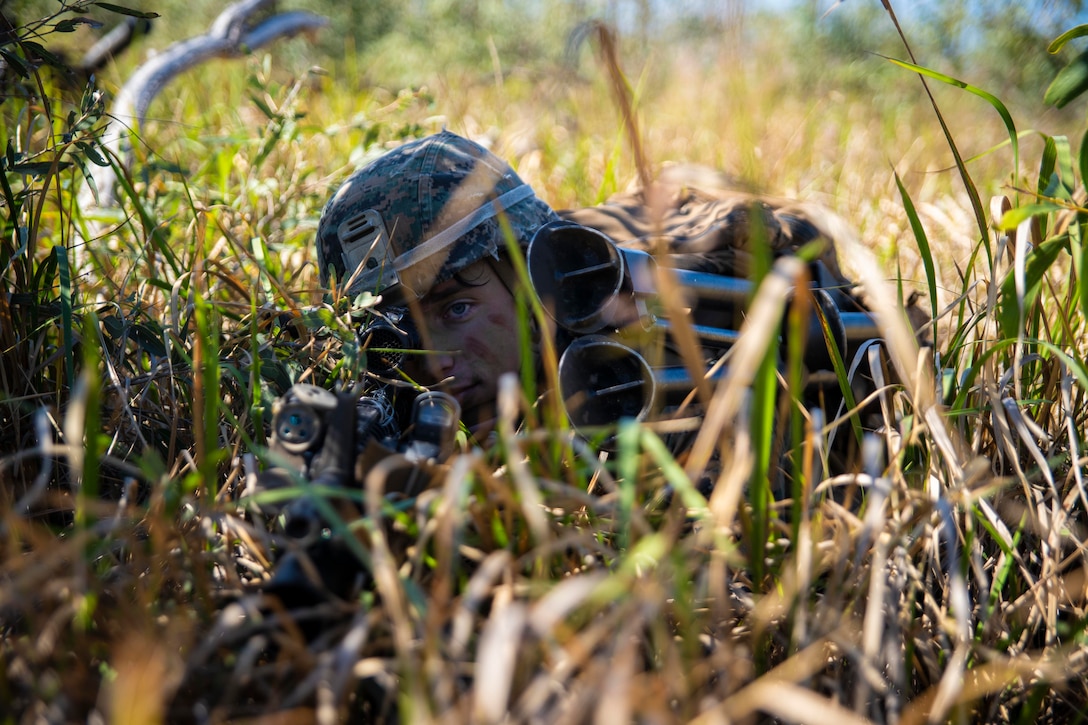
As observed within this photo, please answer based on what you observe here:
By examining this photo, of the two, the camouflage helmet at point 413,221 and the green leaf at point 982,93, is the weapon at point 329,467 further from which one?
the green leaf at point 982,93

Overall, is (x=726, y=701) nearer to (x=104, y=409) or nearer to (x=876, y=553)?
(x=876, y=553)

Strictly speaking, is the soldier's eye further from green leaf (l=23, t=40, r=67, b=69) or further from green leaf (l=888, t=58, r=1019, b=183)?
green leaf (l=888, t=58, r=1019, b=183)

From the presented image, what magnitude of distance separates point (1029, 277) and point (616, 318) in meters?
0.76

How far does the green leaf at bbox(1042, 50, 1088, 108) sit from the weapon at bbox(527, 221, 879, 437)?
52 centimetres

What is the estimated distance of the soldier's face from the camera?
202cm

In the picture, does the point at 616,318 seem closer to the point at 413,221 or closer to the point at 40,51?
the point at 413,221

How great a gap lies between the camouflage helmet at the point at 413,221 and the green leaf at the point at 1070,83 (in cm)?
114

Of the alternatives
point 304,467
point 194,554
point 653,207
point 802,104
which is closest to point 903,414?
point 653,207

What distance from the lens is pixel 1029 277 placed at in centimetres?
148

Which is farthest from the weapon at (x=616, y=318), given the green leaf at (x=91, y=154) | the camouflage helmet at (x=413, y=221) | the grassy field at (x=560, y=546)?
the green leaf at (x=91, y=154)

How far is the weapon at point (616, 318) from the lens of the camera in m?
1.68

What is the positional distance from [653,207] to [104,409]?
1443 mm

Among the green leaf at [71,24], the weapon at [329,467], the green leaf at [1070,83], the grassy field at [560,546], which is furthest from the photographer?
the green leaf at [71,24]

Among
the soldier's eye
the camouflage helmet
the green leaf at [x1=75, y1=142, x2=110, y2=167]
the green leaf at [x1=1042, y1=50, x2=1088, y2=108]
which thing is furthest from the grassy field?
the soldier's eye
